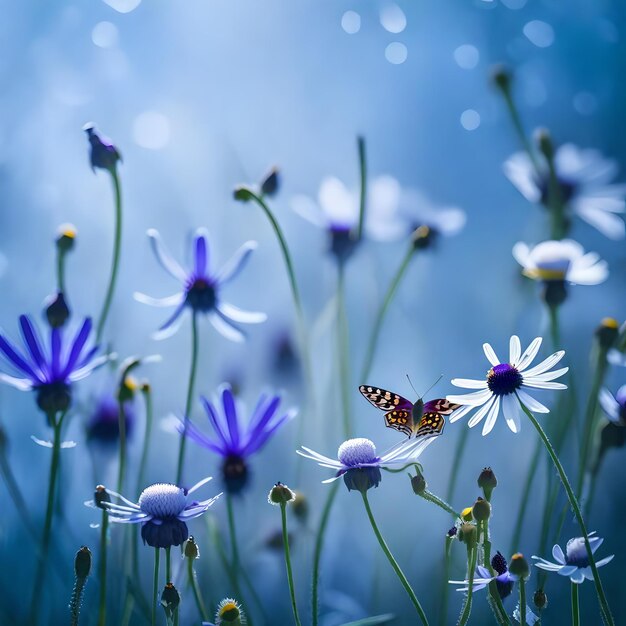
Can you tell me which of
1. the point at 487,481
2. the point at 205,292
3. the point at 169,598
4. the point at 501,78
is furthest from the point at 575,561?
the point at 501,78

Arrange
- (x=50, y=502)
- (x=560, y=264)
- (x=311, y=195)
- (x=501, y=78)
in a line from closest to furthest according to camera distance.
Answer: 1. (x=50, y=502)
2. (x=560, y=264)
3. (x=501, y=78)
4. (x=311, y=195)

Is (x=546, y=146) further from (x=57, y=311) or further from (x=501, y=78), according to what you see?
(x=57, y=311)

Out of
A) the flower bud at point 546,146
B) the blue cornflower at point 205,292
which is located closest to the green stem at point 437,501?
the blue cornflower at point 205,292

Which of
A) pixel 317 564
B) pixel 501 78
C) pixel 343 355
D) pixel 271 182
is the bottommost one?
pixel 317 564

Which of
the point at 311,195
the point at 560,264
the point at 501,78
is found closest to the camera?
the point at 560,264

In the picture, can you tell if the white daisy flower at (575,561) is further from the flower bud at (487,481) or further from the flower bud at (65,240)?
the flower bud at (65,240)

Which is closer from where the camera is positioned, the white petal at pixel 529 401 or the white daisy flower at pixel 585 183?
the white petal at pixel 529 401
